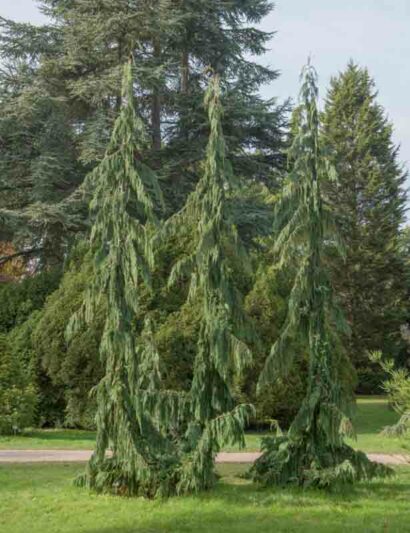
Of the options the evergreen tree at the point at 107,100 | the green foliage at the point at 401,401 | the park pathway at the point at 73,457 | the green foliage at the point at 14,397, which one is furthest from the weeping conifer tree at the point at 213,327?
the evergreen tree at the point at 107,100

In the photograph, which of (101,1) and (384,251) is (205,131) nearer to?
(101,1)

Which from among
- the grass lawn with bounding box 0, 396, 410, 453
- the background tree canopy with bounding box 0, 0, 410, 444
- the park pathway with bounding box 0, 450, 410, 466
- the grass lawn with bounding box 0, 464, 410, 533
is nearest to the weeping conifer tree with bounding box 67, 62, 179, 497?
the grass lawn with bounding box 0, 464, 410, 533

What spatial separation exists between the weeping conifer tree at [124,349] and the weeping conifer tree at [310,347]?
4.68 ft

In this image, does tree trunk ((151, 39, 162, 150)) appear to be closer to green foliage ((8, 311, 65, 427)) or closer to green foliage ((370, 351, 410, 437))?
green foliage ((8, 311, 65, 427))

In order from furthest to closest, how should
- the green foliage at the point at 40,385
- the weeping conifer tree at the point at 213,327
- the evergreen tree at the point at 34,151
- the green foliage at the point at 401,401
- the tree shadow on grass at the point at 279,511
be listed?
the evergreen tree at the point at 34,151
the green foliage at the point at 40,385
the weeping conifer tree at the point at 213,327
the green foliage at the point at 401,401
the tree shadow on grass at the point at 279,511

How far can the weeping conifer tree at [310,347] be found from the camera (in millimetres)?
8203

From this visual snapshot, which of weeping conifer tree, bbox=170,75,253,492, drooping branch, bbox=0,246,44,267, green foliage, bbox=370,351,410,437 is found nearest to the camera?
green foliage, bbox=370,351,410,437

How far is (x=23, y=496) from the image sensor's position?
808cm

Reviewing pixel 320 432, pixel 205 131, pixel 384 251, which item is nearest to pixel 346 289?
pixel 384 251

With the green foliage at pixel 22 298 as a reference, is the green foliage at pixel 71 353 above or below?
below

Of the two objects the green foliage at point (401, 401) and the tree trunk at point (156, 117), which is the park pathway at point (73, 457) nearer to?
the green foliage at point (401, 401)

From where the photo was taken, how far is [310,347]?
8.45 metres

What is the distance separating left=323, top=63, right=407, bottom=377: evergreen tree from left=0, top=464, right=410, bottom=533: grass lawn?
20625 millimetres

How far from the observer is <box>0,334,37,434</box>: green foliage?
1470 cm
